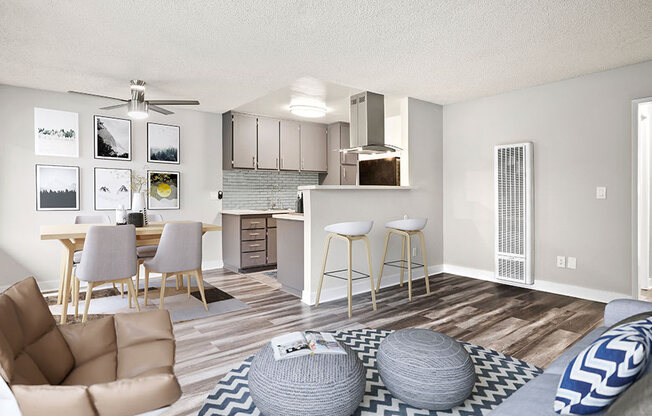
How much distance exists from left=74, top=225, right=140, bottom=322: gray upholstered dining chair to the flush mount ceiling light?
3011mm

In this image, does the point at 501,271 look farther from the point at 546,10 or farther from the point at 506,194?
the point at 546,10

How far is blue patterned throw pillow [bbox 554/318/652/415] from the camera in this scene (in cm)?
105

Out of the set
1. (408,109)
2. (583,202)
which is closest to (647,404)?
(583,202)

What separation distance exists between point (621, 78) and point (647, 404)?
4125mm

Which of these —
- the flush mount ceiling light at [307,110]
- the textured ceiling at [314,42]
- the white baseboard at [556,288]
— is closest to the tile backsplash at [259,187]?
the flush mount ceiling light at [307,110]

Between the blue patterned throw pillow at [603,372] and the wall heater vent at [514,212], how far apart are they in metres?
3.50

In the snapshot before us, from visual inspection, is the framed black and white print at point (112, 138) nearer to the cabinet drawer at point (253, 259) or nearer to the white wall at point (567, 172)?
the cabinet drawer at point (253, 259)

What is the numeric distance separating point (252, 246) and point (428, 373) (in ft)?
13.1

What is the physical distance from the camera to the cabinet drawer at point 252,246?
5.42 metres

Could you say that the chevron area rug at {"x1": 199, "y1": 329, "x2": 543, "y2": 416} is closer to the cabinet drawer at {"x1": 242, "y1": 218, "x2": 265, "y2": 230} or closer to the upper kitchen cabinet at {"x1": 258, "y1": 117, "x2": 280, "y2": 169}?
the cabinet drawer at {"x1": 242, "y1": 218, "x2": 265, "y2": 230}

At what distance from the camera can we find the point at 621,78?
3770 millimetres

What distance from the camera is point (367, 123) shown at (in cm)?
460

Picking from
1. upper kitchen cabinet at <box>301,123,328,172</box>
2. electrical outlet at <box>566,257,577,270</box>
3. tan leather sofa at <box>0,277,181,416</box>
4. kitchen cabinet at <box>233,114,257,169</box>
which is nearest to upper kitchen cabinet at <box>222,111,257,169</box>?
kitchen cabinet at <box>233,114,257,169</box>

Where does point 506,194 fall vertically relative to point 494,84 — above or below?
below
